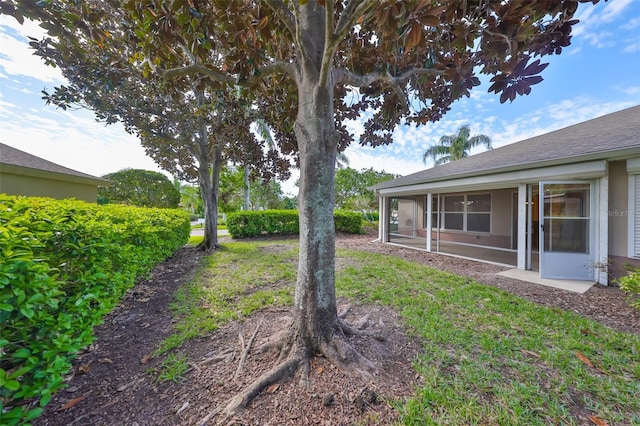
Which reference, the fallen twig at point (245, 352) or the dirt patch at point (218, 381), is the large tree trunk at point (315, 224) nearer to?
the dirt patch at point (218, 381)

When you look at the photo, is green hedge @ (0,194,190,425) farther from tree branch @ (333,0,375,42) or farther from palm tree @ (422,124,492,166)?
palm tree @ (422,124,492,166)

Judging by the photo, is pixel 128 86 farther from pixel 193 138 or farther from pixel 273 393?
pixel 273 393

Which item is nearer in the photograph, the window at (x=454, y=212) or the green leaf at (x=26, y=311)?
the green leaf at (x=26, y=311)

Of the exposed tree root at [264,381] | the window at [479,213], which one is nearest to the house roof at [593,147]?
the window at [479,213]

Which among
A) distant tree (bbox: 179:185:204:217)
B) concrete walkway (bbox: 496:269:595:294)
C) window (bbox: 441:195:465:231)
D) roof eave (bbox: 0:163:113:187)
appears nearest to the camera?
concrete walkway (bbox: 496:269:595:294)

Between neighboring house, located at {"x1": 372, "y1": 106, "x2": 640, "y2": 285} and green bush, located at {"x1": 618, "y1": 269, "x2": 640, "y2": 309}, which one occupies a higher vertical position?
neighboring house, located at {"x1": 372, "y1": 106, "x2": 640, "y2": 285}

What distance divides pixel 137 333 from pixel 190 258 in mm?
→ 4978

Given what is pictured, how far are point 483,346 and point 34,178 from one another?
12801 millimetres

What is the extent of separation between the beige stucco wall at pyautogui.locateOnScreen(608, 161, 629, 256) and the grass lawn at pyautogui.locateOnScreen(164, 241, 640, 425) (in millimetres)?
2693

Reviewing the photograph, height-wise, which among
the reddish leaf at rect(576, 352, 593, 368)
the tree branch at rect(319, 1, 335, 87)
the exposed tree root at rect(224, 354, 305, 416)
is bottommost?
the reddish leaf at rect(576, 352, 593, 368)

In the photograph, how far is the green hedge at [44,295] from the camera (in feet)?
4.31

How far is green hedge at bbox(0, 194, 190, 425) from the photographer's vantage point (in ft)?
4.31

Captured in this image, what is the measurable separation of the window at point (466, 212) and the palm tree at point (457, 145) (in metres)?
11.3

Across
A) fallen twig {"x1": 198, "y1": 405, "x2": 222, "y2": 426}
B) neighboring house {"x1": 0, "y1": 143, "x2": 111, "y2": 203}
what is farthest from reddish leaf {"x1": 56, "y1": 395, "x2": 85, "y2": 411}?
neighboring house {"x1": 0, "y1": 143, "x2": 111, "y2": 203}
